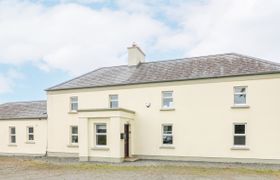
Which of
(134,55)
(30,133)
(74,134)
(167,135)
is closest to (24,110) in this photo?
(30,133)

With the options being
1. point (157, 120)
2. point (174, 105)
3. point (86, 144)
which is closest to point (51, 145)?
point (86, 144)

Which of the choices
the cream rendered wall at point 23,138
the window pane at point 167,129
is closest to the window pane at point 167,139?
the window pane at point 167,129

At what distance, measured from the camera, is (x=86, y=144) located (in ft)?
71.0

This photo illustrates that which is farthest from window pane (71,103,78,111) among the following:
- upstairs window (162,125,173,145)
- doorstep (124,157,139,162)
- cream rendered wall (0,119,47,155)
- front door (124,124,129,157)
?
upstairs window (162,125,173,145)

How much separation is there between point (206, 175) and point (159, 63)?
12.7 m

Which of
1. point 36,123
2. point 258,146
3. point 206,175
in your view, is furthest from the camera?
point 36,123

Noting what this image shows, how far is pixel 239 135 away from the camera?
2002 centimetres

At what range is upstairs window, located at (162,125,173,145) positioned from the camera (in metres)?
22.0

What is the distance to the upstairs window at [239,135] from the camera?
19969mm

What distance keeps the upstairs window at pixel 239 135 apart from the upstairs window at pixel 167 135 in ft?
14.8

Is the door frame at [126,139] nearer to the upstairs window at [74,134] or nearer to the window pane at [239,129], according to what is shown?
the upstairs window at [74,134]

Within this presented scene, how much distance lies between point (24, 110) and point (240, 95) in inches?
798

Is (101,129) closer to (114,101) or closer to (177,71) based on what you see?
(114,101)

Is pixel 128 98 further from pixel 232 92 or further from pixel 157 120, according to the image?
pixel 232 92
